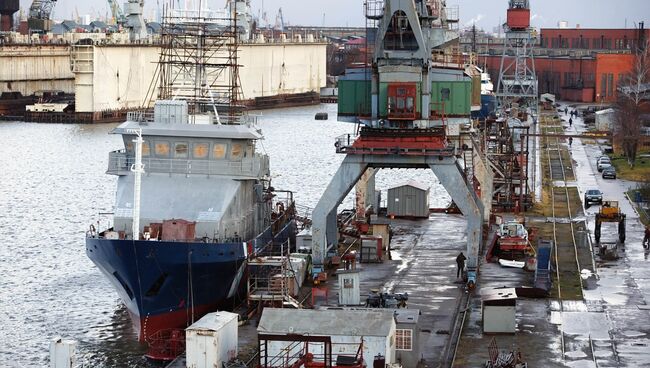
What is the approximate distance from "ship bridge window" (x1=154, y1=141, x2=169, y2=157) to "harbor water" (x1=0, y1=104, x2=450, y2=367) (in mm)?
5156

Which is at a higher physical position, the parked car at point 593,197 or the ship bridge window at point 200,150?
the ship bridge window at point 200,150

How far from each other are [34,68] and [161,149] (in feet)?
341

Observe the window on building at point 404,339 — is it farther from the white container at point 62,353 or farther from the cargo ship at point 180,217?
the cargo ship at point 180,217

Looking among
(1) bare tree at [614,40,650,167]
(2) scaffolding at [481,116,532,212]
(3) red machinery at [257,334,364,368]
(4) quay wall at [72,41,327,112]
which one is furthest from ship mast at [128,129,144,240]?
(4) quay wall at [72,41,327,112]

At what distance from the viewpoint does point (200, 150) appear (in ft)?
153

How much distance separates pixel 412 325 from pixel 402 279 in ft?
36.6

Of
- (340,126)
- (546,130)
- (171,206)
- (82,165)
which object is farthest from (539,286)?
(340,126)

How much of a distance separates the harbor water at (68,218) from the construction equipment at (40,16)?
6259cm

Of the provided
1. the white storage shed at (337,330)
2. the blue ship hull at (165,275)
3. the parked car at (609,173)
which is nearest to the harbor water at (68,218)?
the blue ship hull at (165,275)

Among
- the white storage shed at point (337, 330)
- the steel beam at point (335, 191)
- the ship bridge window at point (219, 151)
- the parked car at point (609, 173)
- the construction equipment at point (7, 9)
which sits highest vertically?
the construction equipment at point (7, 9)

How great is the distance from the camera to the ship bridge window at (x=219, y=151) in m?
46.7

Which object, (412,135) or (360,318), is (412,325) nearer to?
(360,318)

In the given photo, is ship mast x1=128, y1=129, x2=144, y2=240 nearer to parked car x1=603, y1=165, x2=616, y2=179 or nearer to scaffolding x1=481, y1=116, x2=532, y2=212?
scaffolding x1=481, y1=116, x2=532, y2=212

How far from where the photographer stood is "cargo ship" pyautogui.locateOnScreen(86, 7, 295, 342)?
142 ft
